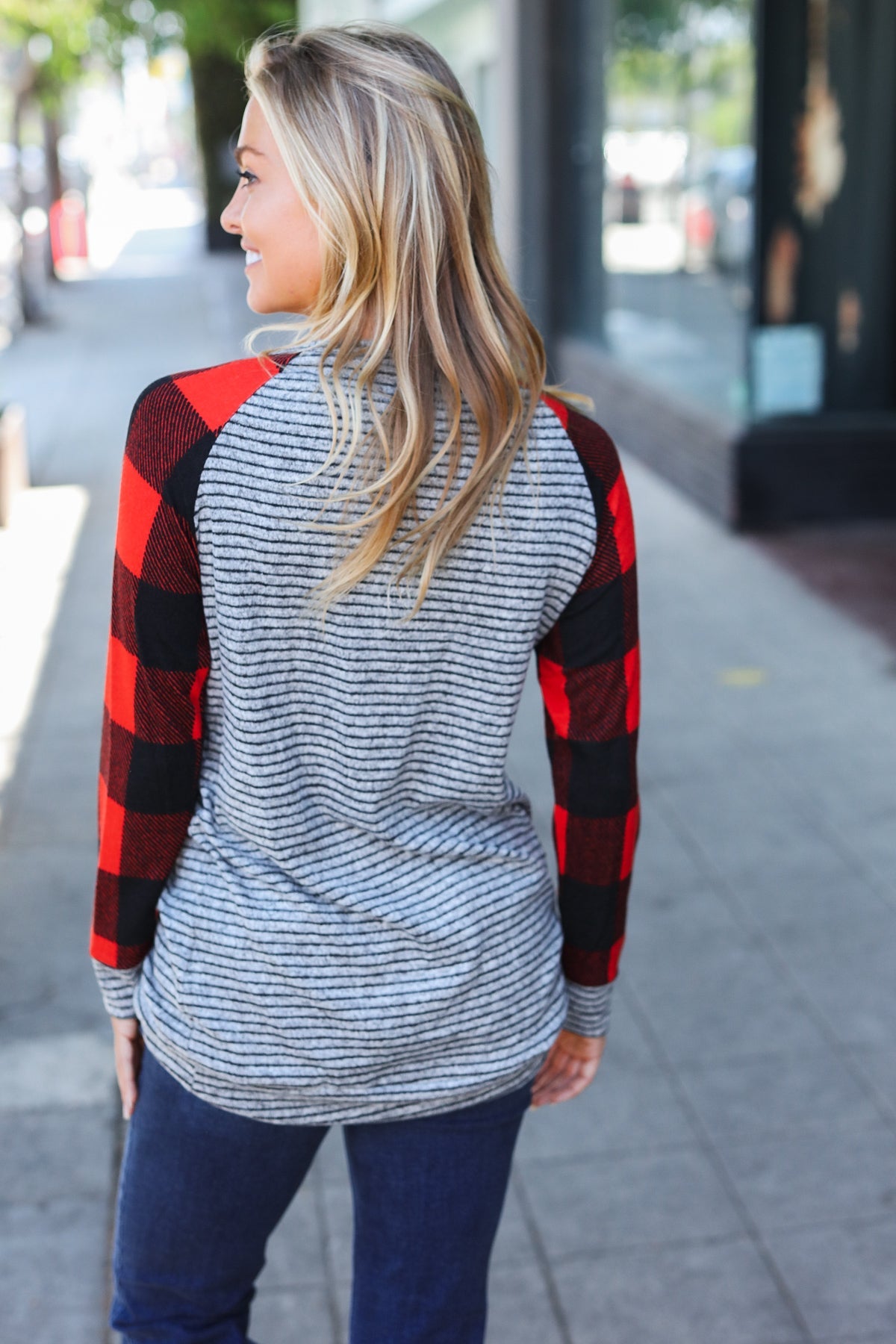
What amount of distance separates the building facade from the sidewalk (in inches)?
78.3

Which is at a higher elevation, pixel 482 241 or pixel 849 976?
pixel 482 241

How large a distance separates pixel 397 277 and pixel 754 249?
23.5 ft

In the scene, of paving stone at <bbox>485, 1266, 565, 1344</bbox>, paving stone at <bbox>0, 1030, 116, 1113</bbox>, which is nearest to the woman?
paving stone at <bbox>485, 1266, 565, 1344</bbox>

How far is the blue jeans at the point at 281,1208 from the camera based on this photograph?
1.53 metres

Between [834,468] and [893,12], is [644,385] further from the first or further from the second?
[893,12]

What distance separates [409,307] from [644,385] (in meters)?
8.78

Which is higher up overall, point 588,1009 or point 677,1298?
point 588,1009

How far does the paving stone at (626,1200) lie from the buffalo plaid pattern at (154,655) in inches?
59.2

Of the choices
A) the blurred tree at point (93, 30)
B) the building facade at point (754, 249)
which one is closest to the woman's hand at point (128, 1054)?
the building facade at point (754, 249)

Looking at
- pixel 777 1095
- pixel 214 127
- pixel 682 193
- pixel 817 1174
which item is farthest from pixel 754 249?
pixel 214 127

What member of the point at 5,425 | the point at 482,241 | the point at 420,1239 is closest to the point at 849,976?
the point at 420,1239

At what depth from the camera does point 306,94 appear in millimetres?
1354

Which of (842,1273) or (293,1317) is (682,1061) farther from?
(293,1317)

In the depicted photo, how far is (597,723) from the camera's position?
62.5 inches
